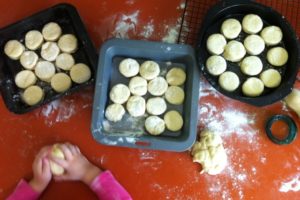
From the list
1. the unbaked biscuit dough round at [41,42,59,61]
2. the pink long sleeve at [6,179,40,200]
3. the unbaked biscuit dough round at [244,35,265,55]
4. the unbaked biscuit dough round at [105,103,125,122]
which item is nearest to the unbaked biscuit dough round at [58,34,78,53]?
the unbaked biscuit dough round at [41,42,59,61]

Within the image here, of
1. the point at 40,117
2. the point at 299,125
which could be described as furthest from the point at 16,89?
the point at 299,125

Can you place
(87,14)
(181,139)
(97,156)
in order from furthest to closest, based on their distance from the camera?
1. (87,14)
2. (97,156)
3. (181,139)

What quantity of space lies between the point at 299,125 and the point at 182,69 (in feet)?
1.39

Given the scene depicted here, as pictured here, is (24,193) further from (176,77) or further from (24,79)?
(176,77)

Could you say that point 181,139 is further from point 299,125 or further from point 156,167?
point 299,125

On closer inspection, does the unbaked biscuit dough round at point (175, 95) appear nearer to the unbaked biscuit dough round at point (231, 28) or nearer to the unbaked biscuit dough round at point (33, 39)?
the unbaked biscuit dough round at point (231, 28)

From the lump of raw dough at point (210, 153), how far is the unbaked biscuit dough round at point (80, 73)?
0.41 meters

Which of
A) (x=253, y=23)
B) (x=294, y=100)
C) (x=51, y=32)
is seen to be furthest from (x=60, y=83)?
(x=294, y=100)

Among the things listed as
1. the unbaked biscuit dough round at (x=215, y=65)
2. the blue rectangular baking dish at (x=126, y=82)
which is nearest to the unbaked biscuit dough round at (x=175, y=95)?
the blue rectangular baking dish at (x=126, y=82)

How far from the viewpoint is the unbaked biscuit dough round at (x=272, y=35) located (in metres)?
1.18

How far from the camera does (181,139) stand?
3.73ft

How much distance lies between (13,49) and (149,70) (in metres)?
0.45

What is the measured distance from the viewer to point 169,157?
1239mm

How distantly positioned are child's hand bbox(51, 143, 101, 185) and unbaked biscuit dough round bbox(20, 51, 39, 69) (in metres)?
0.28
